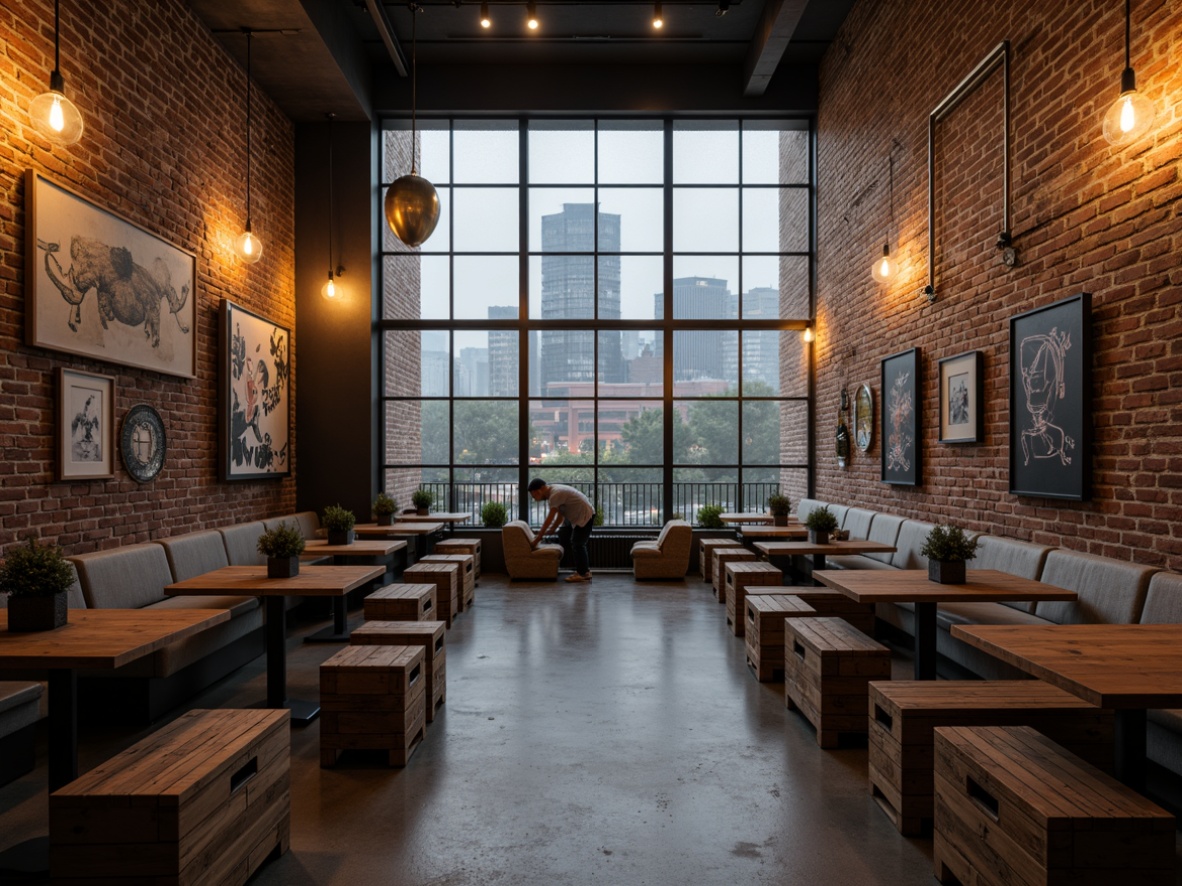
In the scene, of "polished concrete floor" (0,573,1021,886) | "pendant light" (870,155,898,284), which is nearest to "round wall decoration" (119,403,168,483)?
"polished concrete floor" (0,573,1021,886)

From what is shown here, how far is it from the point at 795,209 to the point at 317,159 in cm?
584

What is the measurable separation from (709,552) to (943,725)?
5.67 m

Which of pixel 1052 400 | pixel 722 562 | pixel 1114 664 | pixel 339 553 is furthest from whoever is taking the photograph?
pixel 722 562

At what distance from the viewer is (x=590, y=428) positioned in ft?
30.5

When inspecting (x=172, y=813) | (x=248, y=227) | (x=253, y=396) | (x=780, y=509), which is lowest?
(x=172, y=813)

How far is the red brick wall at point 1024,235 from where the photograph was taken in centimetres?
348

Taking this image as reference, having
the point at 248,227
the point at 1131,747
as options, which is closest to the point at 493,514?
the point at 248,227

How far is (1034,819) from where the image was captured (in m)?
1.93

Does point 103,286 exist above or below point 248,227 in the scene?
below

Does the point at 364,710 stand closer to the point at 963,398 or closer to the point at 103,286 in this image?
the point at 103,286

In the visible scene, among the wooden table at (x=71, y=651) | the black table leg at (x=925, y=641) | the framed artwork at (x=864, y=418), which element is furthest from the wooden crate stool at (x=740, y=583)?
the wooden table at (x=71, y=651)

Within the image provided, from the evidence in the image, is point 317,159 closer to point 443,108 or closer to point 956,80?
point 443,108

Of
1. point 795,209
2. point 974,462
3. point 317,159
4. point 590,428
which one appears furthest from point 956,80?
point 317,159

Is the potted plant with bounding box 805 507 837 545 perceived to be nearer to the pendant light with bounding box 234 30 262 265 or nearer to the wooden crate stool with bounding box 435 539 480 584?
the wooden crate stool with bounding box 435 539 480 584
